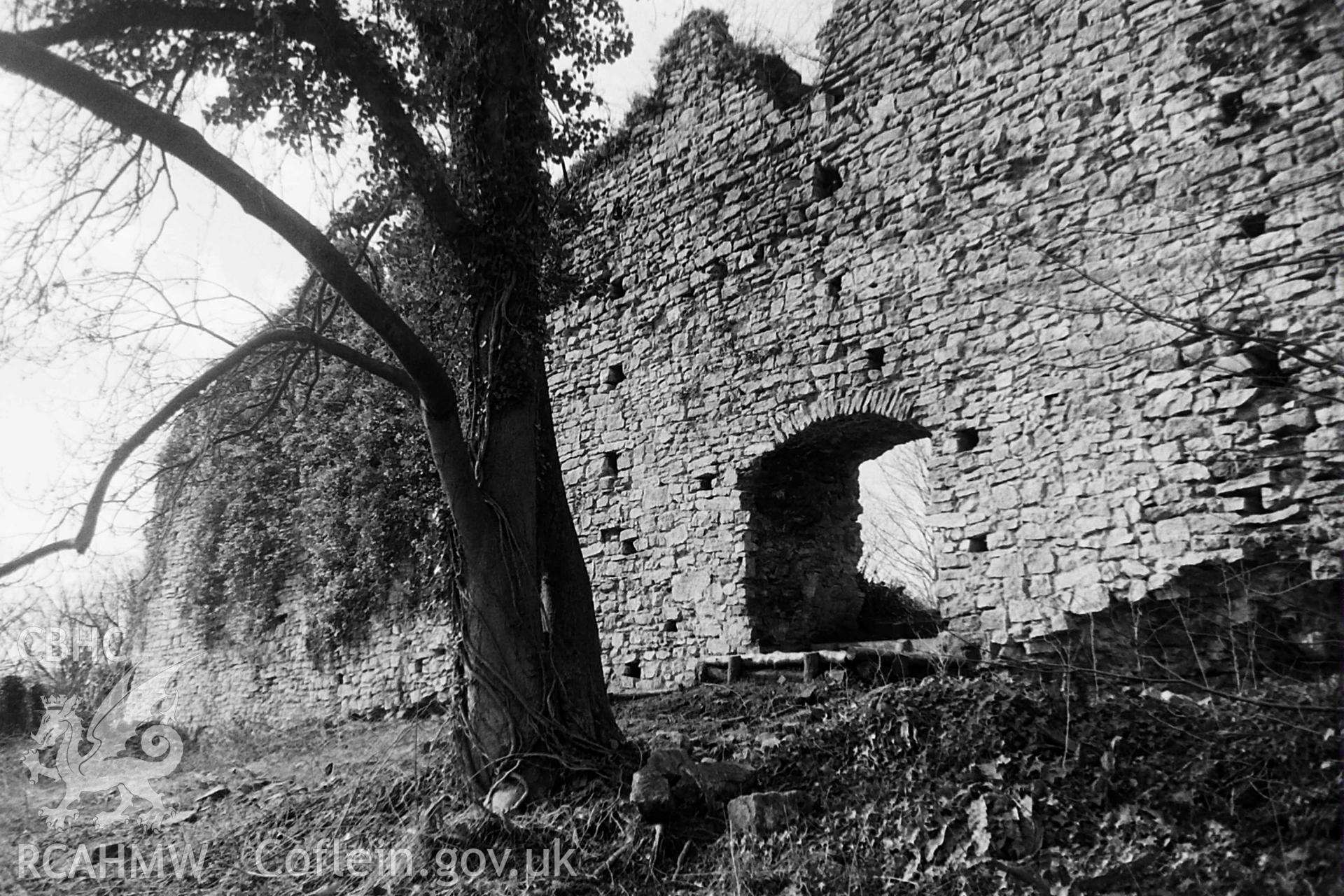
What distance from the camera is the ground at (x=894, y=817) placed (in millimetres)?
3059

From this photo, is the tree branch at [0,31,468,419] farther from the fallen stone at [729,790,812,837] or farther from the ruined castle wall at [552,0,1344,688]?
the ruined castle wall at [552,0,1344,688]

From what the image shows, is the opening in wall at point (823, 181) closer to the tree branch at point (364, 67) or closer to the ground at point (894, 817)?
the tree branch at point (364, 67)

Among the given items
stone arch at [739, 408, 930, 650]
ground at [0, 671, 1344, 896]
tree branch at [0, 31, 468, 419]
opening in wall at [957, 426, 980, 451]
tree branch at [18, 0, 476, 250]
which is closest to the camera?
ground at [0, 671, 1344, 896]

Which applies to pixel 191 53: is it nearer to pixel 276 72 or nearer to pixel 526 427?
pixel 276 72

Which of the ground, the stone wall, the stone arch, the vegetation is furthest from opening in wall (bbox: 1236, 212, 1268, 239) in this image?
the vegetation

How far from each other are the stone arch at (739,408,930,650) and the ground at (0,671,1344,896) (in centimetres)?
194

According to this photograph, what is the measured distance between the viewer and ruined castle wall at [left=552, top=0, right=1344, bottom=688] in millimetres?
4922

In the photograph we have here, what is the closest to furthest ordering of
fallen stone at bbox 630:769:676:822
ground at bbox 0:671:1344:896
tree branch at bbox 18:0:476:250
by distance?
1. ground at bbox 0:671:1344:896
2. fallen stone at bbox 630:769:676:822
3. tree branch at bbox 18:0:476:250

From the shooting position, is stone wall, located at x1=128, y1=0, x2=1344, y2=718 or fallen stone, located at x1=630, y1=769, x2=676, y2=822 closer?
fallen stone, located at x1=630, y1=769, x2=676, y2=822

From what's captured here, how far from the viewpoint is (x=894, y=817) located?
3.53m

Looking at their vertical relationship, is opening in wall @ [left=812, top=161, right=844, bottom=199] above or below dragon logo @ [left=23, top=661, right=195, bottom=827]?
above

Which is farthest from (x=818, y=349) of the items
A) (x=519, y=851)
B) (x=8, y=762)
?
(x=8, y=762)

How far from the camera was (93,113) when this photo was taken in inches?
149

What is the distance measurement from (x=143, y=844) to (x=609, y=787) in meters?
3.23
